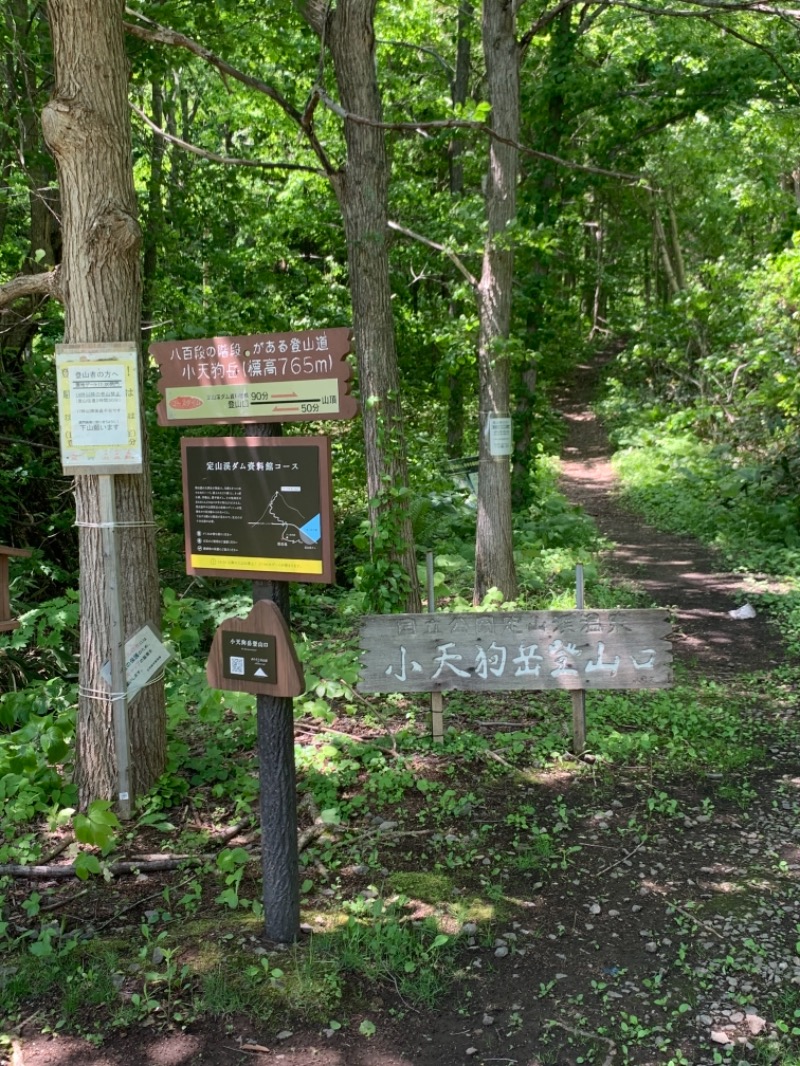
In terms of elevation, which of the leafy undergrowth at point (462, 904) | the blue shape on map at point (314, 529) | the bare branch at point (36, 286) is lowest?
the leafy undergrowth at point (462, 904)

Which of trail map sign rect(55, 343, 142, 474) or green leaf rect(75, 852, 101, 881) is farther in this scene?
trail map sign rect(55, 343, 142, 474)

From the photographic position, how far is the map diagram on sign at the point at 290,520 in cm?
311

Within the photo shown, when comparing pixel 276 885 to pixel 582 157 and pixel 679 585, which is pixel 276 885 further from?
pixel 582 157

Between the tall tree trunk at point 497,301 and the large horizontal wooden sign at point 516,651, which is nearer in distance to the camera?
the large horizontal wooden sign at point 516,651

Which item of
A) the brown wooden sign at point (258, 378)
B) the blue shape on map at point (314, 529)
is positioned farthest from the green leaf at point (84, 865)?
the brown wooden sign at point (258, 378)

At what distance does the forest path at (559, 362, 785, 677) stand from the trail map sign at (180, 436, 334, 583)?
4.88m

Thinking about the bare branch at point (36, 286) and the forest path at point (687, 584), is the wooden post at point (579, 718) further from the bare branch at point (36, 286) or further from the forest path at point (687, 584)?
the bare branch at point (36, 286)

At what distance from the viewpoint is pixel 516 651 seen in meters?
5.00

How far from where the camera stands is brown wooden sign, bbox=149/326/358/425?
308 centimetres

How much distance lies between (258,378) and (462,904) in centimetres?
240

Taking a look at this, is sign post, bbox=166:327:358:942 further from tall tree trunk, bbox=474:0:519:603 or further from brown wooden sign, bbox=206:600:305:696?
tall tree trunk, bbox=474:0:519:603

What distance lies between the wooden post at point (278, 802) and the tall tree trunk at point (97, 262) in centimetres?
134

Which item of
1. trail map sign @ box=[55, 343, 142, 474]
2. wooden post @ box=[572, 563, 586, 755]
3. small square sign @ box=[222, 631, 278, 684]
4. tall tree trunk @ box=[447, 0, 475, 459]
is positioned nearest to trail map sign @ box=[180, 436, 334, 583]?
small square sign @ box=[222, 631, 278, 684]

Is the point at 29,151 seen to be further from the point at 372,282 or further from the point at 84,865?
the point at 84,865
